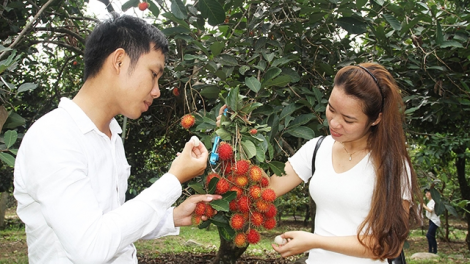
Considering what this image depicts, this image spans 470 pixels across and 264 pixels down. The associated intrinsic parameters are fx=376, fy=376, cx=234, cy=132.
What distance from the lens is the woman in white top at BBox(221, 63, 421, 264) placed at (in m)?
1.08

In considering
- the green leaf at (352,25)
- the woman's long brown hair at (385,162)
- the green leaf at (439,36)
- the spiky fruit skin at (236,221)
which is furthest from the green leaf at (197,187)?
the green leaf at (439,36)

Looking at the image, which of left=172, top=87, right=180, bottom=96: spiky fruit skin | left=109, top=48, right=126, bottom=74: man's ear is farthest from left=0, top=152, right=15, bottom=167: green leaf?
left=172, top=87, right=180, bottom=96: spiky fruit skin

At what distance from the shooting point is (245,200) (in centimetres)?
106

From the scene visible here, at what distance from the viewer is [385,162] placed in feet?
3.67

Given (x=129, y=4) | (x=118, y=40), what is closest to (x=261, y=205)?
(x=118, y=40)

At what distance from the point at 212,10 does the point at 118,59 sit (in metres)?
0.69

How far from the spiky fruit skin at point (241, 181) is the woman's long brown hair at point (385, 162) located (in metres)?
0.36

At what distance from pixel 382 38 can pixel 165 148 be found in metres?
2.17

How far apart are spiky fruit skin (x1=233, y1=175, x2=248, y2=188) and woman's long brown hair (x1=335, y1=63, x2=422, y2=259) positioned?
1.18ft

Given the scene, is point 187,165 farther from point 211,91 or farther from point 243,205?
point 211,91

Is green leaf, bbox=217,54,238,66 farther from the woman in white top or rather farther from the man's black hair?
the man's black hair

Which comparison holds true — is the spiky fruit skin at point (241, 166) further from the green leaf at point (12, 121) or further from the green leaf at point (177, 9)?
the green leaf at point (12, 121)

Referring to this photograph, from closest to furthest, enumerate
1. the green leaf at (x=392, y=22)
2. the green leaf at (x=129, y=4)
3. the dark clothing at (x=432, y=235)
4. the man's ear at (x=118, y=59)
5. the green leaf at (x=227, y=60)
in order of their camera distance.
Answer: the man's ear at (x=118, y=59), the green leaf at (x=227, y=60), the green leaf at (x=129, y=4), the green leaf at (x=392, y=22), the dark clothing at (x=432, y=235)

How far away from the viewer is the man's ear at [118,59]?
852mm
